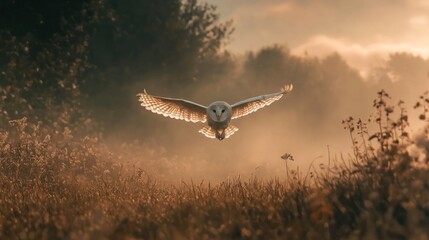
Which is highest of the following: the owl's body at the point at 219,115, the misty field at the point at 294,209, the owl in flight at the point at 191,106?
the owl in flight at the point at 191,106

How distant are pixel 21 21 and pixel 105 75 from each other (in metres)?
7.18

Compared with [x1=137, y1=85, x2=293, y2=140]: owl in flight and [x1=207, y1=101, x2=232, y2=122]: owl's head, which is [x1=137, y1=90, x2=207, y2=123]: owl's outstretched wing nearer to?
[x1=137, y1=85, x2=293, y2=140]: owl in flight

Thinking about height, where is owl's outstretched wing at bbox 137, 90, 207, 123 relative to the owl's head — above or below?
above

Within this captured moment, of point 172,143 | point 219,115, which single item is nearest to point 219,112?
point 219,115

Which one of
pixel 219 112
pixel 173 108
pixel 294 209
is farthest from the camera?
pixel 173 108

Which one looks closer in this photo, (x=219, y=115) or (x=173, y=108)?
(x=219, y=115)

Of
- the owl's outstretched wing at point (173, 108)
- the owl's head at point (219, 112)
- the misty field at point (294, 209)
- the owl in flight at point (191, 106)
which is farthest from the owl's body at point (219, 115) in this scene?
the misty field at point (294, 209)

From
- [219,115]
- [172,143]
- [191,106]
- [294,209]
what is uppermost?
[172,143]

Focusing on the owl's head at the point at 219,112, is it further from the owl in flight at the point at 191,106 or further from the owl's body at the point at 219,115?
the owl in flight at the point at 191,106

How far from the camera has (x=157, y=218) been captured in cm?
579

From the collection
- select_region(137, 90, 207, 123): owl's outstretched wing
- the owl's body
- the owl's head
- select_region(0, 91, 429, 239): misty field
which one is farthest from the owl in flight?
select_region(0, 91, 429, 239): misty field

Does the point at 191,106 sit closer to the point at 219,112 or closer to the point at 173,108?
the point at 173,108

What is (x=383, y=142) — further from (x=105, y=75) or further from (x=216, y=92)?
(x=216, y=92)

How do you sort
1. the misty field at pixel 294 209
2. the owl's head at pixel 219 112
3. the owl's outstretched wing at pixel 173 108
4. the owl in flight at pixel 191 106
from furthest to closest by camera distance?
1. the owl's outstretched wing at pixel 173 108
2. the owl in flight at pixel 191 106
3. the owl's head at pixel 219 112
4. the misty field at pixel 294 209
